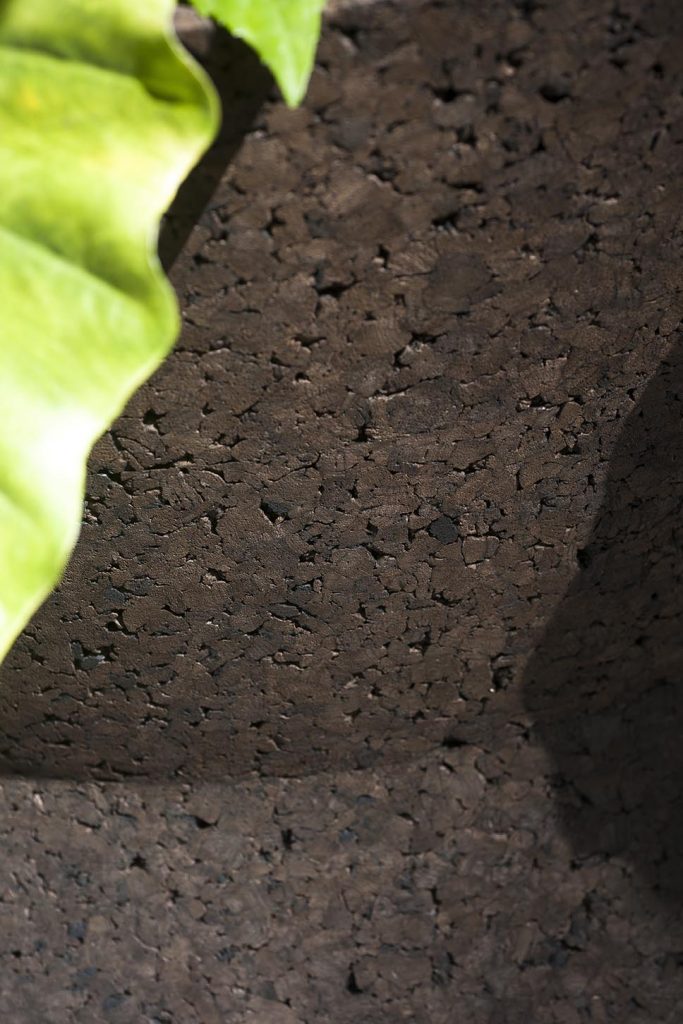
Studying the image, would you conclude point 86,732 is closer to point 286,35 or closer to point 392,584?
point 392,584

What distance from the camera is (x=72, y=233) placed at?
0.48 m

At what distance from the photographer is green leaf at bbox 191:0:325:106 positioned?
1.70ft

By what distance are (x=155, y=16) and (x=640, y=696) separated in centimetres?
77

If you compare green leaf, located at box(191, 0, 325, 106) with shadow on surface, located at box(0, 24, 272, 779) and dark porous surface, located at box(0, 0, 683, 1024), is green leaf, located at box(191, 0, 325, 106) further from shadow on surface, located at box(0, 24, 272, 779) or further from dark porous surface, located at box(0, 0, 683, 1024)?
shadow on surface, located at box(0, 24, 272, 779)

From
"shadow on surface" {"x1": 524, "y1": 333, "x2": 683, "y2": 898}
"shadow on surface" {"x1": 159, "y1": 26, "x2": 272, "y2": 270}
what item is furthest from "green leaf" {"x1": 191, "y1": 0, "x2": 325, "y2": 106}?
"shadow on surface" {"x1": 524, "y1": 333, "x2": 683, "y2": 898}

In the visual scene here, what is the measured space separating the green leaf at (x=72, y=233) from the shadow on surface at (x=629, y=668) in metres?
0.43

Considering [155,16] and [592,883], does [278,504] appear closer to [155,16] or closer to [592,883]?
[155,16]

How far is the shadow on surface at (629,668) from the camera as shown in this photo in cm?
81

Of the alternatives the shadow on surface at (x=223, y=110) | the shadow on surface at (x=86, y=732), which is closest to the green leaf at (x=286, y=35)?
the shadow on surface at (x=223, y=110)

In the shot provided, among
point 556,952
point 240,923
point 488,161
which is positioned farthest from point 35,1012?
point 488,161

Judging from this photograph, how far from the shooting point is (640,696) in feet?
3.28

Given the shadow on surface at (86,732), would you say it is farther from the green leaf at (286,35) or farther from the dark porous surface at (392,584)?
the green leaf at (286,35)

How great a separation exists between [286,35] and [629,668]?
67 cm

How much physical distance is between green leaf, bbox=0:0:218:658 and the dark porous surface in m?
0.09
